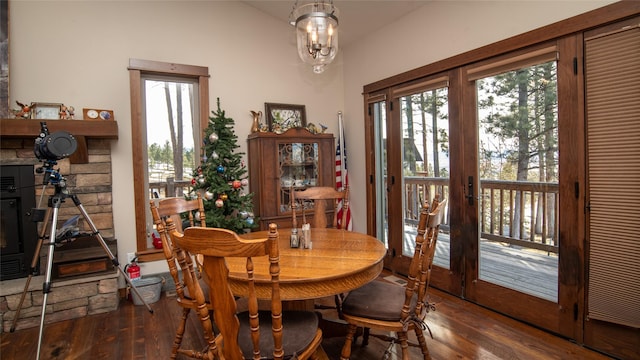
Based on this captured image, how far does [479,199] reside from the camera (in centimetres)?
296

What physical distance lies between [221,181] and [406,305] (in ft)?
7.73

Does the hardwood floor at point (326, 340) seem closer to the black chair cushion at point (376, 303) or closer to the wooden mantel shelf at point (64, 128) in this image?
the black chair cushion at point (376, 303)

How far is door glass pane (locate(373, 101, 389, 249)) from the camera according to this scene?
403 centimetres

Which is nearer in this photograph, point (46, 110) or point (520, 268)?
point (520, 268)

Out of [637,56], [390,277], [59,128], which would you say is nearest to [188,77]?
[59,128]

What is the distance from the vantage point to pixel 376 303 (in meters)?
1.88

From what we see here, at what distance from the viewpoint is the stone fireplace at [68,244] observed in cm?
273

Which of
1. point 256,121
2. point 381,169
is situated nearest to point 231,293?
point 256,121

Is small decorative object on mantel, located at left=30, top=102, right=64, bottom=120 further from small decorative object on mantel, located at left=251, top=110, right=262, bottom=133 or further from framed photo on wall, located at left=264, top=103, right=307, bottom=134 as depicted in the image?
framed photo on wall, located at left=264, top=103, right=307, bottom=134

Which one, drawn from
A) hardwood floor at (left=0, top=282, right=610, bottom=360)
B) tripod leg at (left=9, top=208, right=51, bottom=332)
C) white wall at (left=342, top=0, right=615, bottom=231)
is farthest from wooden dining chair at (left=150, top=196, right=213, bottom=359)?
white wall at (left=342, top=0, right=615, bottom=231)

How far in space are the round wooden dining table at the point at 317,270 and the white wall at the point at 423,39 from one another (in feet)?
6.79

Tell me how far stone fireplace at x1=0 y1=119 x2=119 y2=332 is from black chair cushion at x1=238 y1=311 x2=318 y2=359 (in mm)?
2003

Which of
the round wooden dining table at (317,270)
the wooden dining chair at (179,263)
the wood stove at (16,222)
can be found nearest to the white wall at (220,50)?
the wood stove at (16,222)

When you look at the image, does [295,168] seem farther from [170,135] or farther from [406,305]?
[406,305]
